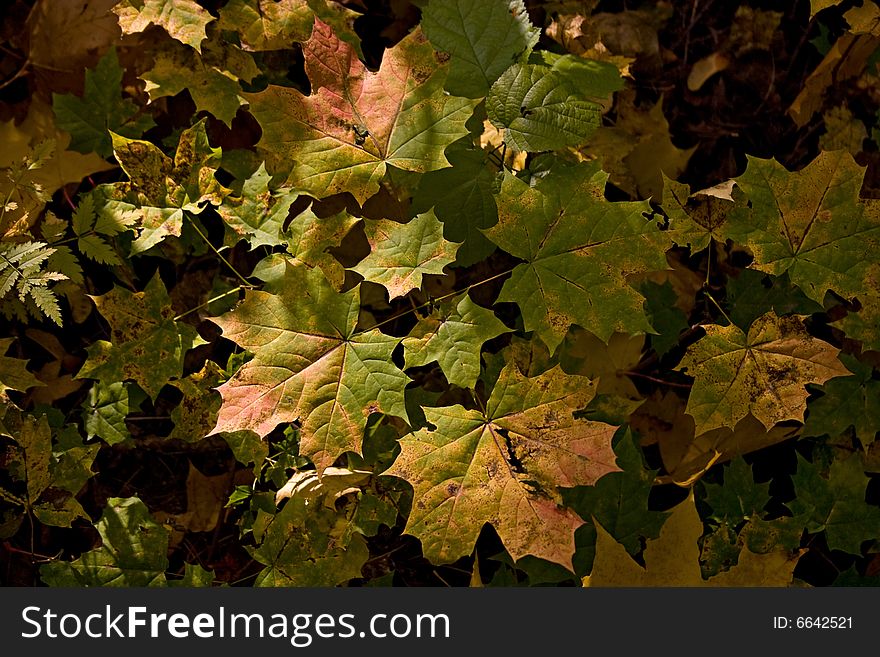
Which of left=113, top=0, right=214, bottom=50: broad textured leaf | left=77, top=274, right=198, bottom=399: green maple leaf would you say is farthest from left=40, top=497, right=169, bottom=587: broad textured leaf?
left=113, top=0, right=214, bottom=50: broad textured leaf

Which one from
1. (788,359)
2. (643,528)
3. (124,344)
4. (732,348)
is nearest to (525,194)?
(732,348)

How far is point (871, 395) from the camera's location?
2145 millimetres

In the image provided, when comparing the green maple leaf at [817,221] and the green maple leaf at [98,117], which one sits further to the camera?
the green maple leaf at [98,117]

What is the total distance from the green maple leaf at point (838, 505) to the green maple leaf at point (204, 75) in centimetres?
188

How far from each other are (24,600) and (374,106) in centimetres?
162

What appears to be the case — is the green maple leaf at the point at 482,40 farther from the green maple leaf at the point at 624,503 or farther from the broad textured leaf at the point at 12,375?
the broad textured leaf at the point at 12,375

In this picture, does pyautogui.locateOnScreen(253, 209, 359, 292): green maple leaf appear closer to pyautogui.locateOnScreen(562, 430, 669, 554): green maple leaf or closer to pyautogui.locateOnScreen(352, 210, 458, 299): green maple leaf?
pyautogui.locateOnScreen(352, 210, 458, 299): green maple leaf

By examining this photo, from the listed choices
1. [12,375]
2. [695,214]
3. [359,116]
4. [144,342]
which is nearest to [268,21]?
[359,116]

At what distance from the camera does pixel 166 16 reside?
2.04m

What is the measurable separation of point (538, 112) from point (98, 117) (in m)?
1.24

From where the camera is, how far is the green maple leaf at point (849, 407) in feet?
7.02

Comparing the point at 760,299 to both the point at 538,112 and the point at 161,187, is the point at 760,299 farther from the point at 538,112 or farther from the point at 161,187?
the point at 161,187

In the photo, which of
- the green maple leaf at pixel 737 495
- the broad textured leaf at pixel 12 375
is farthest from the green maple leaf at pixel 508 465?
the broad textured leaf at pixel 12 375

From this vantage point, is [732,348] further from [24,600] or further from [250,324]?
[24,600]
